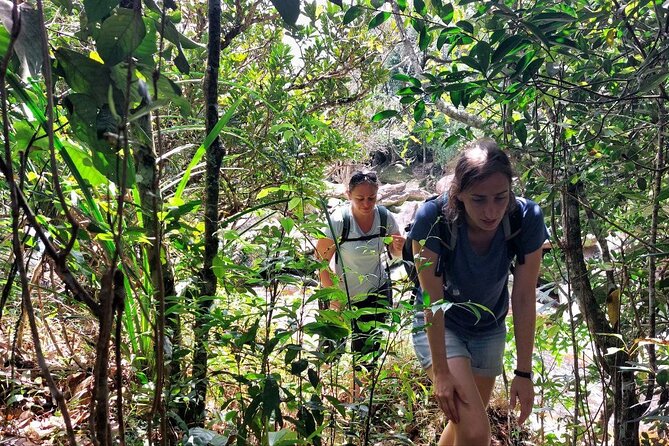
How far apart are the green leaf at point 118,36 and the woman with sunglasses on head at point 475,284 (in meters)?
1.23

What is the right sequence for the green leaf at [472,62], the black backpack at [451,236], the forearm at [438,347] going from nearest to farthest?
the green leaf at [472,62] < the forearm at [438,347] < the black backpack at [451,236]

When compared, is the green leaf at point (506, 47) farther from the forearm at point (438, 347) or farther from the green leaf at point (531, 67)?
the forearm at point (438, 347)

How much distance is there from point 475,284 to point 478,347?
0.27m

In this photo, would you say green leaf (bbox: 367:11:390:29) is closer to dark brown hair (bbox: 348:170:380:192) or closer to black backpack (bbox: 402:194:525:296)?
black backpack (bbox: 402:194:525:296)

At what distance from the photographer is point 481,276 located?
210 centimetres

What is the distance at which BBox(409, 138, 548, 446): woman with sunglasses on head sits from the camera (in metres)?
1.93

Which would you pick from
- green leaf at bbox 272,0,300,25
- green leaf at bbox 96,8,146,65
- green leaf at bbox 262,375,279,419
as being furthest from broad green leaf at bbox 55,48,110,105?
green leaf at bbox 262,375,279,419

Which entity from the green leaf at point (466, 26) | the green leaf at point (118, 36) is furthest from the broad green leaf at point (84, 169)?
the green leaf at point (466, 26)

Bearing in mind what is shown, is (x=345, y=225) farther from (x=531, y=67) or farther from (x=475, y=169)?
(x=531, y=67)

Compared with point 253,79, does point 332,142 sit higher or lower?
lower

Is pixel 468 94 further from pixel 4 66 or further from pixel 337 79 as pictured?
pixel 337 79

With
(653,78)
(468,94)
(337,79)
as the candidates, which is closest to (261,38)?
(337,79)

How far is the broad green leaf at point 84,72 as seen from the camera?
2.91 ft

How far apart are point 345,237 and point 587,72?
1674mm
